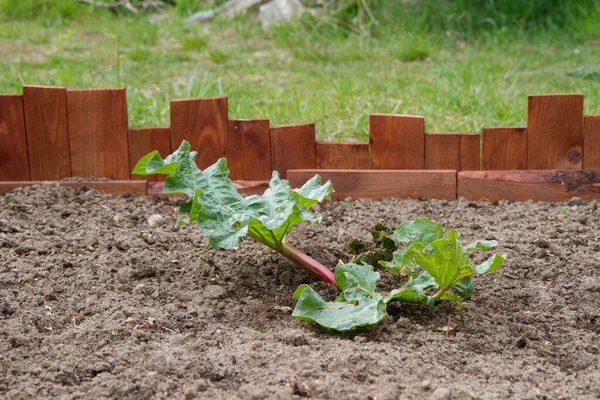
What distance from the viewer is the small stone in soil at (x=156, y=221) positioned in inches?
115

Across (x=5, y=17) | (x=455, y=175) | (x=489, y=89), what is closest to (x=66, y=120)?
(x=455, y=175)

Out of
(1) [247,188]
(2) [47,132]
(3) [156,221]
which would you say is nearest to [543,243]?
(1) [247,188]

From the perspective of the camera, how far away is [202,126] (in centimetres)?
329

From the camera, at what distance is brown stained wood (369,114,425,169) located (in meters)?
3.24

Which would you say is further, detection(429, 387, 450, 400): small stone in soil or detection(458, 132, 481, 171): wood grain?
detection(458, 132, 481, 171): wood grain

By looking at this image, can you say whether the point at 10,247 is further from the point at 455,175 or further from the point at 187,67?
the point at 187,67

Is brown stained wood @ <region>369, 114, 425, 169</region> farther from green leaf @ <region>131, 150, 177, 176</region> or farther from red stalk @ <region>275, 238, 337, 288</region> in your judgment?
green leaf @ <region>131, 150, 177, 176</region>

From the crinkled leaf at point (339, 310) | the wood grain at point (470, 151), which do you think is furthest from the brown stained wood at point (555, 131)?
the crinkled leaf at point (339, 310)

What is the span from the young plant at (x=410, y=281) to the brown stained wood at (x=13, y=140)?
1.68 metres

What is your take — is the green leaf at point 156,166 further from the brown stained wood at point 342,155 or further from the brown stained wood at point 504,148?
the brown stained wood at point 504,148

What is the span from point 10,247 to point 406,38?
145 inches

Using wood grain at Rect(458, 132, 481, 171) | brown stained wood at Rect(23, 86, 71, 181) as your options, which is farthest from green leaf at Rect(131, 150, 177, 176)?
wood grain at Rect(458, 132, 481, 171)

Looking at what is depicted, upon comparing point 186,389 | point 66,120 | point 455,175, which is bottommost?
point 186,389

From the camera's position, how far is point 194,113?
3277 millimetres
